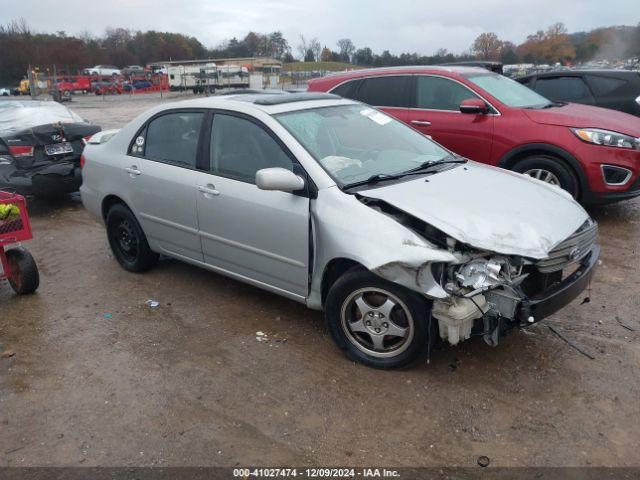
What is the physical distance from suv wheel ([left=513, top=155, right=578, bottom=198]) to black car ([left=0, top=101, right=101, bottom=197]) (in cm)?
619

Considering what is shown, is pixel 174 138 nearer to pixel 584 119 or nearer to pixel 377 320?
pixel 377 320

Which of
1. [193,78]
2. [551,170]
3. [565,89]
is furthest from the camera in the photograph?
[193,78]

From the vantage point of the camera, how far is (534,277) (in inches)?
129

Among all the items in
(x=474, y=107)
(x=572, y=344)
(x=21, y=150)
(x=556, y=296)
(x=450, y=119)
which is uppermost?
(x=474, y=107)

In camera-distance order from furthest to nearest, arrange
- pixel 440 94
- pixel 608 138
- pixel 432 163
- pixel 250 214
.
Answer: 1. pixel 440 94
2. pixel 608 138
3. pixel 432 163
4. pixel 250 214

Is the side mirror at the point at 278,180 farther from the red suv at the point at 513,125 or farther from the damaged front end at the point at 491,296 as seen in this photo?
the red suv at the point at 513,125

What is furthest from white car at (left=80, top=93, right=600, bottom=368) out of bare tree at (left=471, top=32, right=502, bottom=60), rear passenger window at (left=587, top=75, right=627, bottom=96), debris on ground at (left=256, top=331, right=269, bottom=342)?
bare tree at (left=471, top=32, right=502, bottom=60)

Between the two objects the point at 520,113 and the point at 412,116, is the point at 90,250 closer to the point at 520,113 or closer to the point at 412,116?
the point at 412,116

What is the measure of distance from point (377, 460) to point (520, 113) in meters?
4.89

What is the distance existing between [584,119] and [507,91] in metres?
1.11

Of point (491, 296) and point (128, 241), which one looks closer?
point (491, 296)

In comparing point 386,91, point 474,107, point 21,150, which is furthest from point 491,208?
point 21,150

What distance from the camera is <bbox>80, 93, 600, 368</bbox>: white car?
121 inches

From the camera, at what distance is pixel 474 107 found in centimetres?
636
